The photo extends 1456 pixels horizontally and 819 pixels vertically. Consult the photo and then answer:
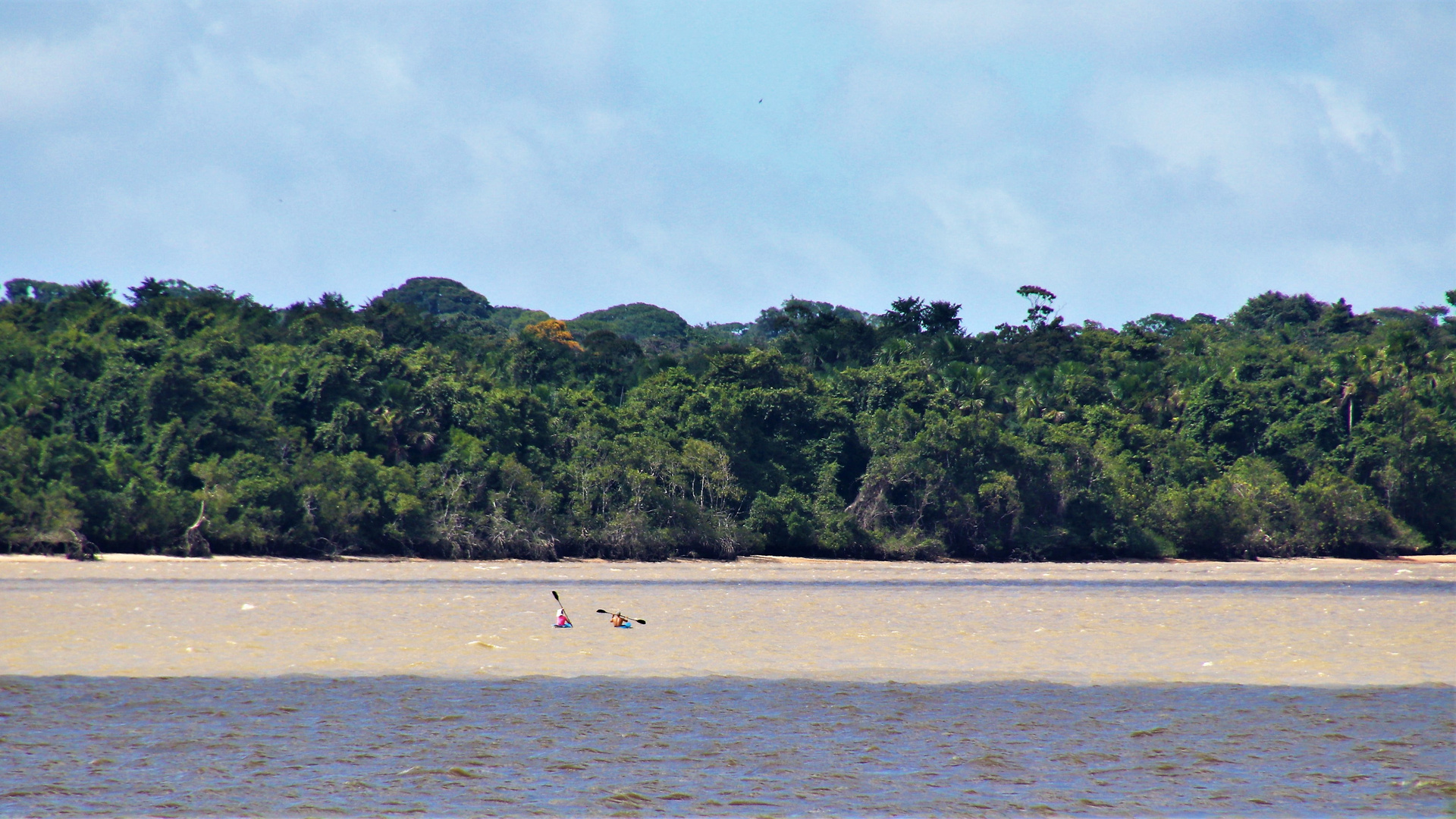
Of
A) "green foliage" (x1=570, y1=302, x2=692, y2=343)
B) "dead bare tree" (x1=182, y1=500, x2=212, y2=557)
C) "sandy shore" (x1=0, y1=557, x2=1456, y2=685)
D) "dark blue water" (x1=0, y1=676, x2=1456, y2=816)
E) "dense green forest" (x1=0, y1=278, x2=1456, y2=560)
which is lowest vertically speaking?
"dark blue water" (x1=0, y1=676, x2=1456, y2=816)

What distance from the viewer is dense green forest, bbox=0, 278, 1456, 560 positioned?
38.7 metres

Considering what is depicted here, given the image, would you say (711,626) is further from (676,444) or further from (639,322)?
(639,322)

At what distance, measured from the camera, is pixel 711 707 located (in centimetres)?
1420

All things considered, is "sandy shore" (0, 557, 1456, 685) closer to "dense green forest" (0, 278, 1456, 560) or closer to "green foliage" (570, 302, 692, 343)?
"dense green forest" (0, 278, 1456, 560)

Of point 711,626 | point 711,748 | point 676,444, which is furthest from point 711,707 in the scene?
point 676,444

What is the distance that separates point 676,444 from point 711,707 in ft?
102

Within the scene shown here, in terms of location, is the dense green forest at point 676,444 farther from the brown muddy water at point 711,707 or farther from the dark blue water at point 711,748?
the dark blue water at point 711,748

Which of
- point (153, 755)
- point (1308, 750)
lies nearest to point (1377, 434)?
point (1308, 750)

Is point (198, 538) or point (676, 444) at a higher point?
point (676, 444)

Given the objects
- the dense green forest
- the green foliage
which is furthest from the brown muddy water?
the green foliage

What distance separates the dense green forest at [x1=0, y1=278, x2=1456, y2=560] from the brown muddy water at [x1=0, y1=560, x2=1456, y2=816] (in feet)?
39.2

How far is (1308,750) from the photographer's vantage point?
1230cm

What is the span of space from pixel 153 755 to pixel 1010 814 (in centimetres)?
768

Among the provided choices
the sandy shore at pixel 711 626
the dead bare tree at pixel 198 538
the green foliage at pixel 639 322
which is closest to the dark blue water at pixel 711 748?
the sandy shore at pixel 711 626
